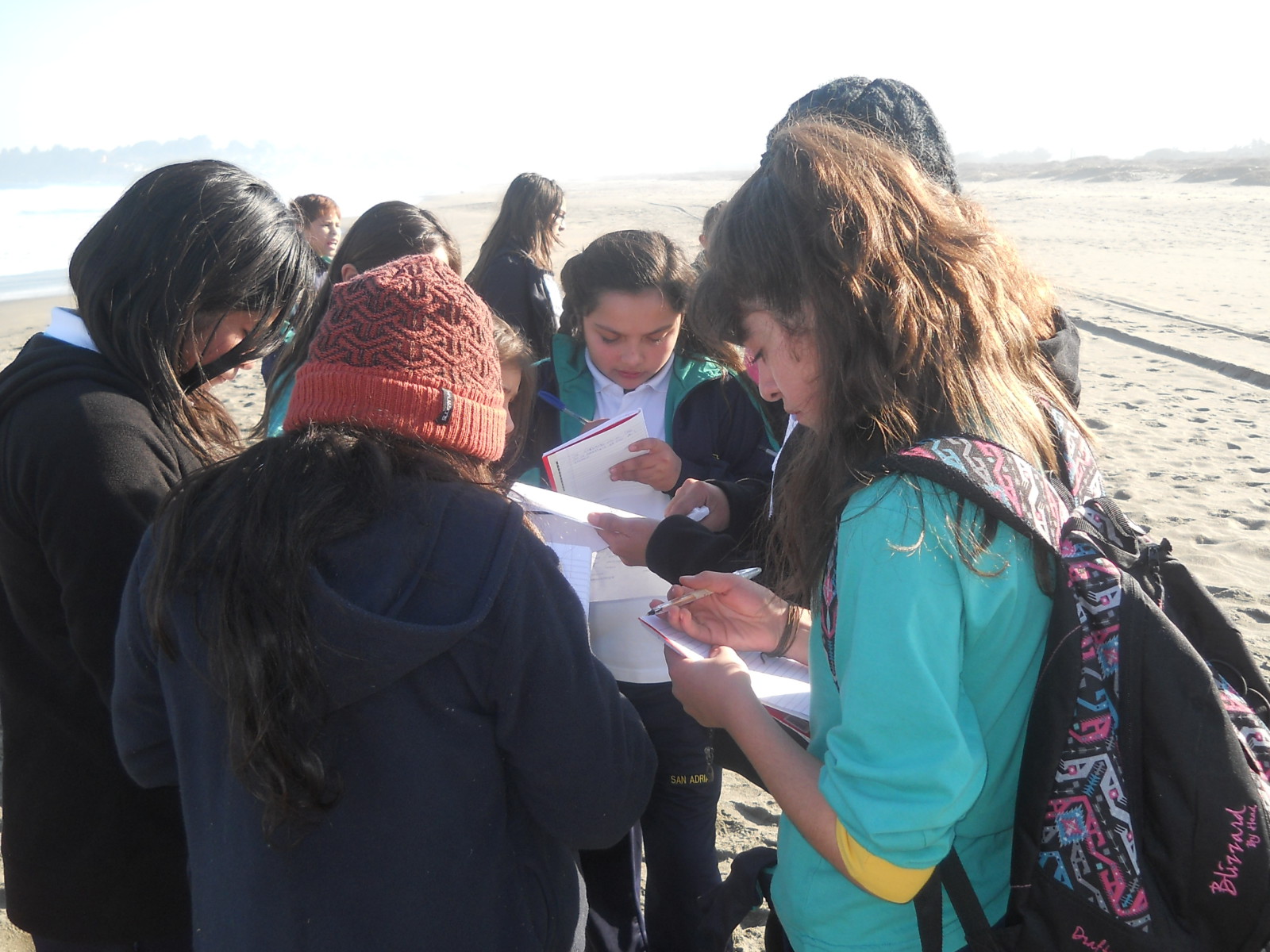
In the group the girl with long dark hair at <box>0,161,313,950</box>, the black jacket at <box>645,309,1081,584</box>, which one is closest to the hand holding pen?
the black jacket at <box>645,309,1081,584</box>

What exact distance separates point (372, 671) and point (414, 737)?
0.39 feet

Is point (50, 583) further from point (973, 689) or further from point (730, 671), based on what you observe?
point (973, 689)

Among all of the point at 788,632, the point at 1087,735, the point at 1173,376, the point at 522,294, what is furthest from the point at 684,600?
the point at 1173,376

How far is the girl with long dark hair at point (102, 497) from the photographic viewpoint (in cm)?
146

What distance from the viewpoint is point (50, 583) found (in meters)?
1.53

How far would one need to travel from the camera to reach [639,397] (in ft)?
8.98

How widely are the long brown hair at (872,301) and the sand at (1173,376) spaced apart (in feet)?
2.59

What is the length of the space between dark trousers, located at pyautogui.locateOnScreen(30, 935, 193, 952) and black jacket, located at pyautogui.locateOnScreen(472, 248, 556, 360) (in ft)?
11.7

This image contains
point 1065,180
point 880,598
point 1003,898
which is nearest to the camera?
point 880,598

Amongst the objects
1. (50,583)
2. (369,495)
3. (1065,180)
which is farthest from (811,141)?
(1065,180)

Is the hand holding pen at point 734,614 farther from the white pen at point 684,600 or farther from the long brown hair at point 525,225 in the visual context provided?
the long brown hair at point 525,225

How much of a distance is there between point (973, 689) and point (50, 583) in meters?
1.50

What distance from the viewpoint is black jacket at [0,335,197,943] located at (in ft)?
4.75

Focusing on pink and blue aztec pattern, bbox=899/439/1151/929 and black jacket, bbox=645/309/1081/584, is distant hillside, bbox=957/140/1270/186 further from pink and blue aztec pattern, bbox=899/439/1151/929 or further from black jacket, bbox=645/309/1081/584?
pink and blue aztec pattern, bbox=899/439/1151/929
